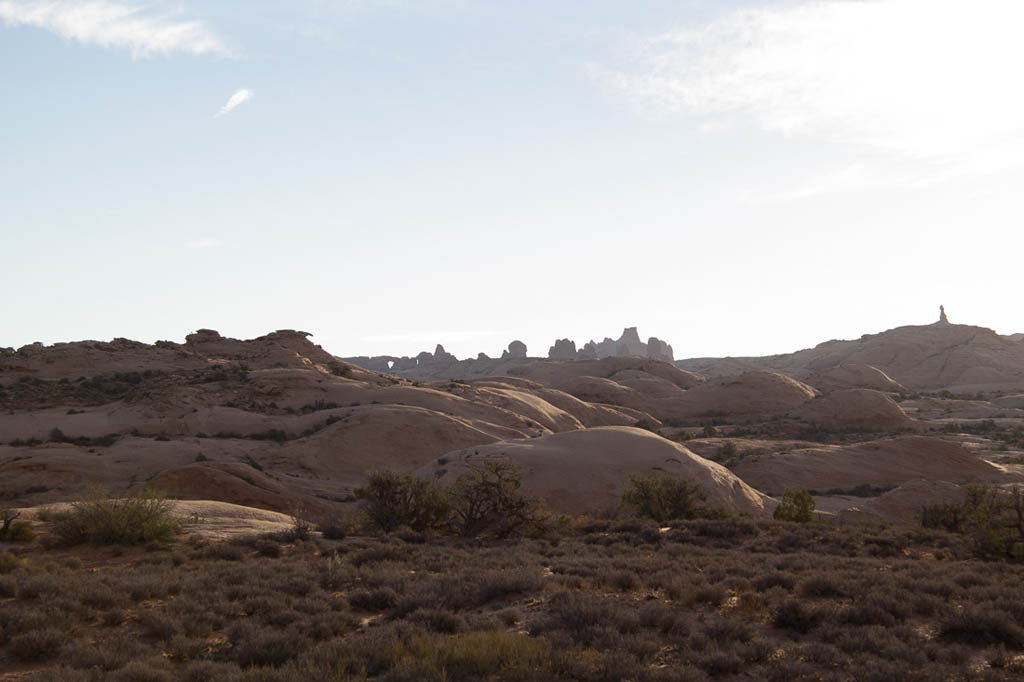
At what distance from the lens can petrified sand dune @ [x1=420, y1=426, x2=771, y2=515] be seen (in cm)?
2352

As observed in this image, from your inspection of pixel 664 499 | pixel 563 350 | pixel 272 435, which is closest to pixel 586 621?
pixel 664 499

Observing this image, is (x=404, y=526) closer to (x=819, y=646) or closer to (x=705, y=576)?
(x=705, y=576)

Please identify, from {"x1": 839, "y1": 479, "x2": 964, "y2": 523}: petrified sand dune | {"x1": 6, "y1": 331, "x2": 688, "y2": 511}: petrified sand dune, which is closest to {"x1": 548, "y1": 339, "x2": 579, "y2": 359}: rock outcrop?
{"x1": 6, "y1": 331, "x2": 688, "y2": 511}: petrified sand dune

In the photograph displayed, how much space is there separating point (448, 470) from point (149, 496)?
11196 millimetres

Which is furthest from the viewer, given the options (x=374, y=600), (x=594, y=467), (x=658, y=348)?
(x=658, y=348)

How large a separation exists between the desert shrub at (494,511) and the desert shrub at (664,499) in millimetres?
4052

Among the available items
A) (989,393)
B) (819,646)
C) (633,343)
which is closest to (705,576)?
(819,646)

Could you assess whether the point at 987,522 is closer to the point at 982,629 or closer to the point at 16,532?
the point at 982,629

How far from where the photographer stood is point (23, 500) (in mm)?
24531

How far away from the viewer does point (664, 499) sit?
21.0 metres

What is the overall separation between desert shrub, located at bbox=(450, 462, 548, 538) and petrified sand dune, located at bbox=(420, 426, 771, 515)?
4420 millimetres

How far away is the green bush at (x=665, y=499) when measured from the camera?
20.7 metres

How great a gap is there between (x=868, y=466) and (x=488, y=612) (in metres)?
30.6

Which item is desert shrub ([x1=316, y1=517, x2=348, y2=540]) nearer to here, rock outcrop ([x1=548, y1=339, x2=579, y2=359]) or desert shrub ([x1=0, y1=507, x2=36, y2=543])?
desert shrub ([x1=0, y1=507, x2=36, y2=543])
